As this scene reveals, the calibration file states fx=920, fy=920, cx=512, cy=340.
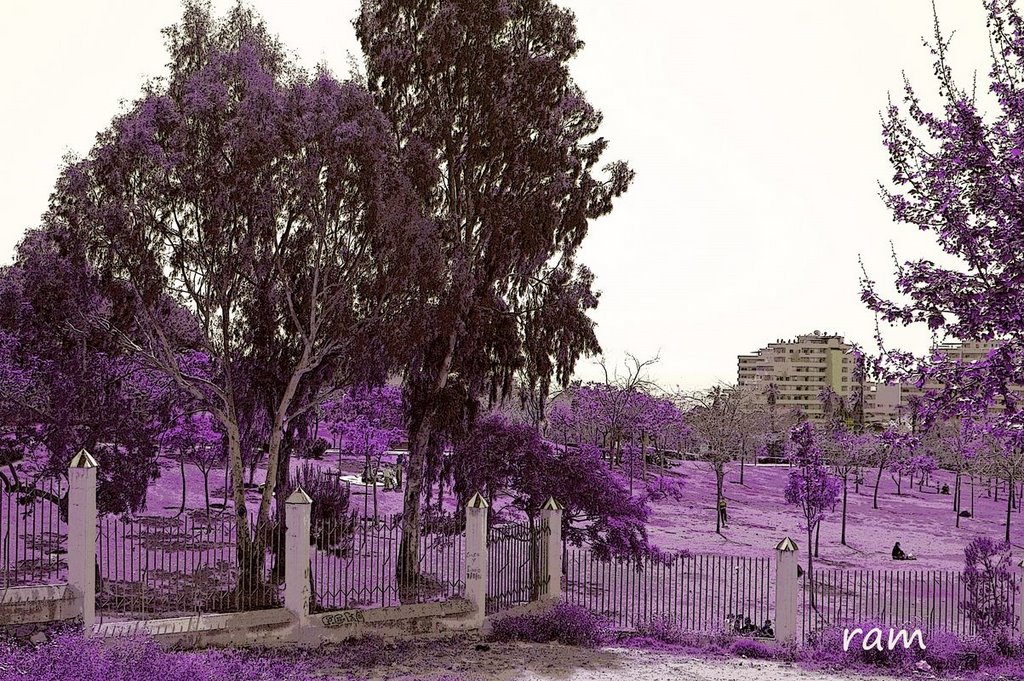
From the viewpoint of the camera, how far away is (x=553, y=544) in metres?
16.3

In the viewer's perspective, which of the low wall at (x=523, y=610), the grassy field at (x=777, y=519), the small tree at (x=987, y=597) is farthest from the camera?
the grassy field at (x=777, y=519)

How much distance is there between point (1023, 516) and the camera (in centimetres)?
5216

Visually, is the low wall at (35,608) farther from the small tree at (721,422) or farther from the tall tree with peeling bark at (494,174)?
the small tree at (721,422)

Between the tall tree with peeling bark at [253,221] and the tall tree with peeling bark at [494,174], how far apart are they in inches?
56.4

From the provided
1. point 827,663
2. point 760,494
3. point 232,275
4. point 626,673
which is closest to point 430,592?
point 626,673

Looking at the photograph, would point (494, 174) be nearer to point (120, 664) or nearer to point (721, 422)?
point (120, 664)

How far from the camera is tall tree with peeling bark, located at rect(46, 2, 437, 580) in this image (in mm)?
18297

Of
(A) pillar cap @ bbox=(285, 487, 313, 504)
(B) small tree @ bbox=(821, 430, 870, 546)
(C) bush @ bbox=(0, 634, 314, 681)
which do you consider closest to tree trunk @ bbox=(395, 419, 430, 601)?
(A) pillar cap @ bbox=(285, 487, 313, 504)

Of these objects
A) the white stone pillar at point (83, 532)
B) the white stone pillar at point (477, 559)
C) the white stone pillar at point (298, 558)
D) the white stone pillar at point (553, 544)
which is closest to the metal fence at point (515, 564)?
the white stone pillar at point (553, 544)

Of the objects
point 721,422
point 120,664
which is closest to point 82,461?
point 120,664

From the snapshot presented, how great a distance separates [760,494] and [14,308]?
45955 millimetres

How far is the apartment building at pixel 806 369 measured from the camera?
16125cm

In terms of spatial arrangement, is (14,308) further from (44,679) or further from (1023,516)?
(1023,516)

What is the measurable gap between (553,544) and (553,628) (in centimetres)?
153
